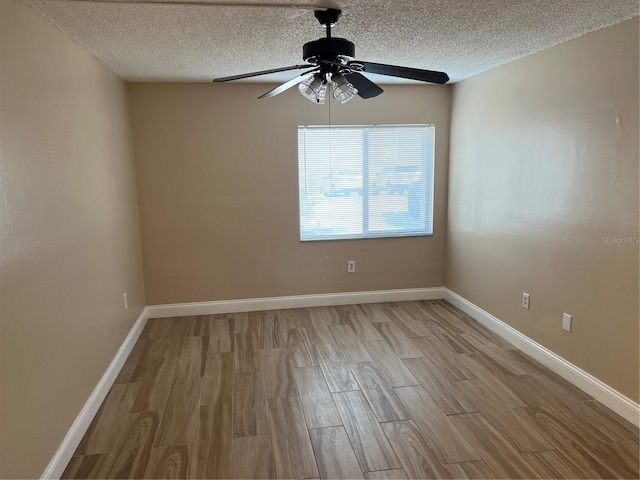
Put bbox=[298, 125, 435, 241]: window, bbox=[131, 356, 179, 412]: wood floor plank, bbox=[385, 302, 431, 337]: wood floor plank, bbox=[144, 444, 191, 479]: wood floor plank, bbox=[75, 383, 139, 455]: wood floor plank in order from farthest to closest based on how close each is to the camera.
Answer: bbox=[298, 125, 435, 241]: window → bbox=[385, 302, 431, 337]: wood floor plank → bbox=[131, 356, 179, 412]: wood floor plank → bbox=[75, 383, 139, 455]: wood floor plank → bbox=[144, 444, 191, 479]: wood floor plank

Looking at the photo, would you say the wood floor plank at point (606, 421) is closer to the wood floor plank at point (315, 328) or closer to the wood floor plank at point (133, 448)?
the wood floor plank at point (315, 328)

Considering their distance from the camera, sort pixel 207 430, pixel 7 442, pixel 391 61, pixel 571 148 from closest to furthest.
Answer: pixel 7 442 → pixel 207 430 → pixel 571 148 → pixel 391 61

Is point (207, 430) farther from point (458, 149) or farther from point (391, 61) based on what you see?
point (458, 149)

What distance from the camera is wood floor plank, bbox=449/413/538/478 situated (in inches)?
83.4

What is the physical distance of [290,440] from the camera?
2.40 m

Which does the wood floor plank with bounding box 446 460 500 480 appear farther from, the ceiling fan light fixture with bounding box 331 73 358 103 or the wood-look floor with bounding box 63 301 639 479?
the ceiling fan light fixture with bounding box 331 73 358 103

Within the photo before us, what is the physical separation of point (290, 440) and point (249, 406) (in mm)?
445

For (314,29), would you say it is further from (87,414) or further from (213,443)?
(87,414)

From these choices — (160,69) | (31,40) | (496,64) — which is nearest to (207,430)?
(31,40)

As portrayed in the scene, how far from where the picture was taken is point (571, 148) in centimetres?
287

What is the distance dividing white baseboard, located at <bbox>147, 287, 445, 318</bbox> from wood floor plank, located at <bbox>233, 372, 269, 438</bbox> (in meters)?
1.40

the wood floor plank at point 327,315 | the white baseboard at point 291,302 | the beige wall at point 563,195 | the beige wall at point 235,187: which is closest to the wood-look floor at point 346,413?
the wood floor plank at point 327,315

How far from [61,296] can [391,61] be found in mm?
2757

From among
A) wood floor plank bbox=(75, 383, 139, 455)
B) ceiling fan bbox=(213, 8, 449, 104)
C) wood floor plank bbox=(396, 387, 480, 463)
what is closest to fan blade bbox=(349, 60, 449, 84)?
ceiling fan bbox=(213, 8, 449, 104)
